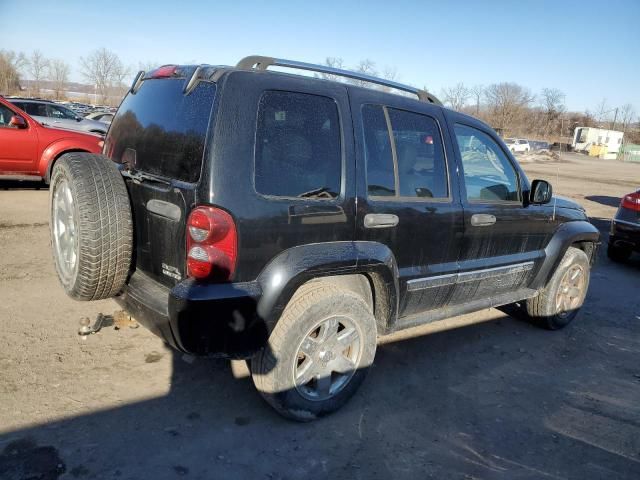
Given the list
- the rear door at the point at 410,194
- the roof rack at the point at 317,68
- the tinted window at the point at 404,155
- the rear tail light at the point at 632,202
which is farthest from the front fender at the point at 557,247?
the rear tail light at the point at 632,202

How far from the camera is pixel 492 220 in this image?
373cm

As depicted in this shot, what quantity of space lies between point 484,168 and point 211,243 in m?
2.34

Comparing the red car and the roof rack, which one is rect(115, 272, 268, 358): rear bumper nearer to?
the roof rack

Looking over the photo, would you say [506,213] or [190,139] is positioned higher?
[190,139]

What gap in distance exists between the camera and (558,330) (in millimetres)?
4840

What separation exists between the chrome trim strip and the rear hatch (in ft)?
5.07

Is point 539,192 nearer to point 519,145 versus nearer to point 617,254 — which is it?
point 617,254

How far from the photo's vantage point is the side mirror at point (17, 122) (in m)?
8.80

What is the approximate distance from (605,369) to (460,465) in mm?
2050

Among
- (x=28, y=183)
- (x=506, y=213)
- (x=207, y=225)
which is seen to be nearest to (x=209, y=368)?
(x=207, y=225)

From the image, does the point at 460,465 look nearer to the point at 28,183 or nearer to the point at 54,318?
the point at 54,318

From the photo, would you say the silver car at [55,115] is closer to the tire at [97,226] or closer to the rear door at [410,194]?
the tire at [97,226]

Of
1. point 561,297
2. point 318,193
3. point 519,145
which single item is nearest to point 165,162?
point 318,193

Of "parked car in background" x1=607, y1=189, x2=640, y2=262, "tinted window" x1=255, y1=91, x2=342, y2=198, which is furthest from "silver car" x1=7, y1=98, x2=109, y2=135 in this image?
"parked car in background" x1=607, y1=189, x2=640, y2=262
